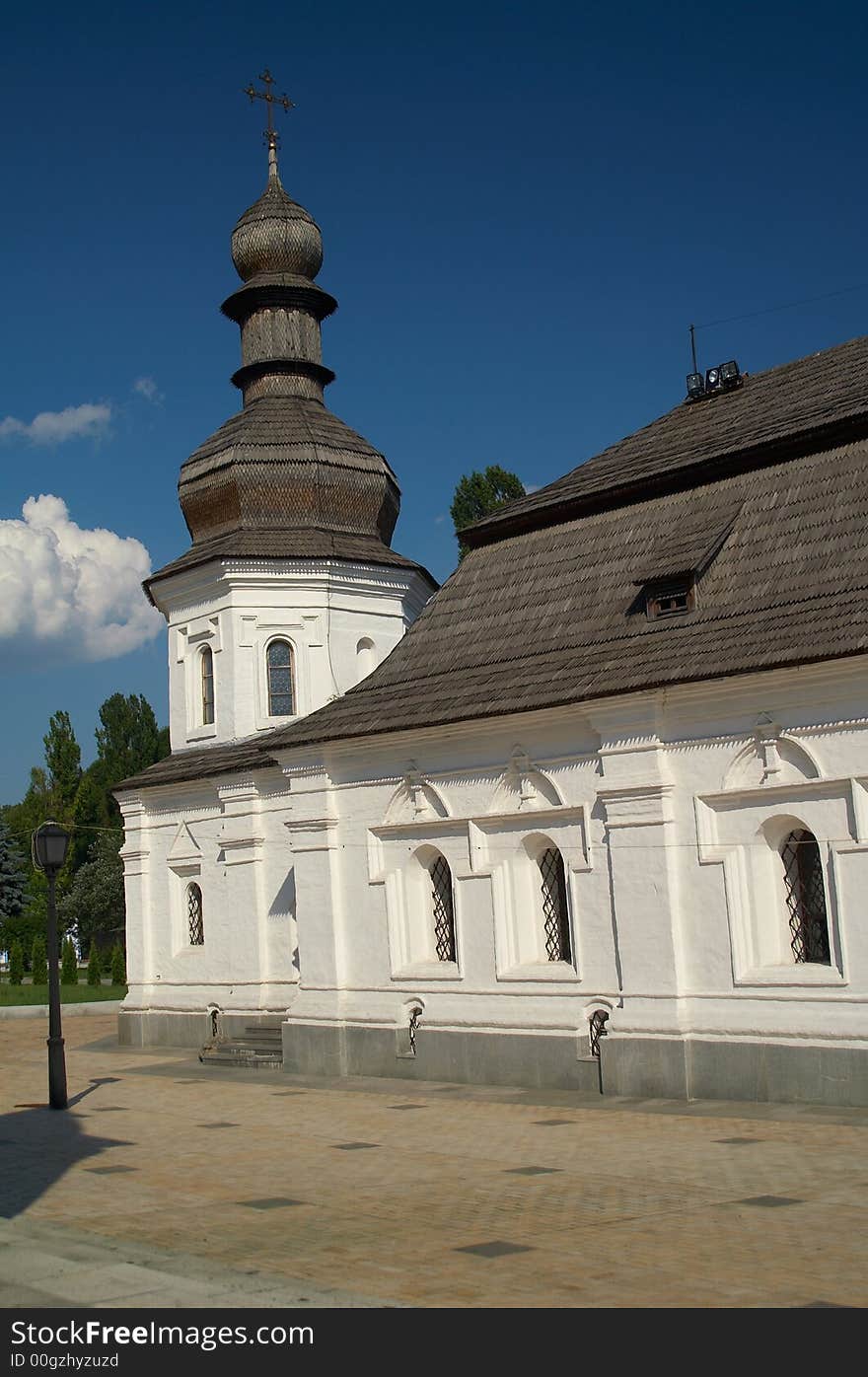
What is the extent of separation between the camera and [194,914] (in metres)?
25.7

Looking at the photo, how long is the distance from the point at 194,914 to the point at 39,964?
2918 cm

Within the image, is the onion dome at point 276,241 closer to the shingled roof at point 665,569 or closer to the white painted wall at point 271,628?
the white painted wall at point 271,628

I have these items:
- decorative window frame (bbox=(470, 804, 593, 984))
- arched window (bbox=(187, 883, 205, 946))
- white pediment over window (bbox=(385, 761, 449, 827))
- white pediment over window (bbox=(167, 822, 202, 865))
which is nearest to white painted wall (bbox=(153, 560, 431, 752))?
white pediment over window (bbox=(167, 822, 202, 865))

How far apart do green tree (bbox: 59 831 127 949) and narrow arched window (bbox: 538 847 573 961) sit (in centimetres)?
4324

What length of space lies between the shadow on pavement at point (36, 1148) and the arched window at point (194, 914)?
7291 millimetres

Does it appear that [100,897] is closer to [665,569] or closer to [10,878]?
[10,878]

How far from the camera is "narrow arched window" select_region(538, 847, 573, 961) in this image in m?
17.6

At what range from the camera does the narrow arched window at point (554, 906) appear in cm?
1761

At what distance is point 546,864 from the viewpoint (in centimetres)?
1784

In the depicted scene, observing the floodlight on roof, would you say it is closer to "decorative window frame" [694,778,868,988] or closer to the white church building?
the white church building

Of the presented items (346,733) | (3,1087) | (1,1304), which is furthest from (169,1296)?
(3,1087)

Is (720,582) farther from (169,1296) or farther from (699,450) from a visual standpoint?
(169,1296)

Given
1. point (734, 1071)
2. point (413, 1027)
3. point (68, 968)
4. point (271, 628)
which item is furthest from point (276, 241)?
point (68, 968)

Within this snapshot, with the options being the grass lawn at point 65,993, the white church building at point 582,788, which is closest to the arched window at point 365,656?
the white church building at point 582,788
